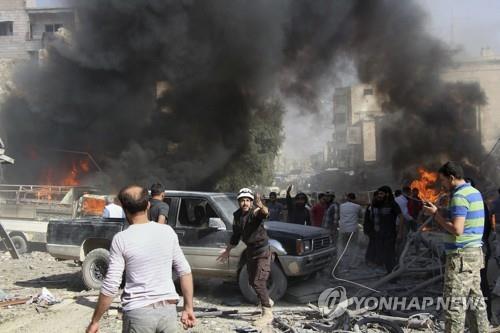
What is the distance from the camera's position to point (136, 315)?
2799 millimetres

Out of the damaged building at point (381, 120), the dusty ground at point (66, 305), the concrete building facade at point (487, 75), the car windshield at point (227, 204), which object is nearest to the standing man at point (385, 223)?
the dusty ground at point (66, 305)

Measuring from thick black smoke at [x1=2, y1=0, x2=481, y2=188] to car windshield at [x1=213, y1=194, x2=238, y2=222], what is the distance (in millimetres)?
14830

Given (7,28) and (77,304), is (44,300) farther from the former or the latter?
(7,28)

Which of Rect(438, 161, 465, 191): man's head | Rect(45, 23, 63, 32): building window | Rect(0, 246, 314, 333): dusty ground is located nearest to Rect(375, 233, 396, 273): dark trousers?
Rect(0, 246, 314, 333): dusty ground

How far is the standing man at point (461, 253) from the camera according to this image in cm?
375

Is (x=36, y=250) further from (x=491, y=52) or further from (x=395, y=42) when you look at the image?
(x=491, y=52)

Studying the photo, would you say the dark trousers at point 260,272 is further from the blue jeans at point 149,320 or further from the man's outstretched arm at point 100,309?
the man's outstretched arm at point 100,309

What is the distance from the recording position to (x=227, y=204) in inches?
285

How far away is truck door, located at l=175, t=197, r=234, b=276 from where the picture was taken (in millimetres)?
6762

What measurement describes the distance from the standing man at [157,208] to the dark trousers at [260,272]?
49.8 inches

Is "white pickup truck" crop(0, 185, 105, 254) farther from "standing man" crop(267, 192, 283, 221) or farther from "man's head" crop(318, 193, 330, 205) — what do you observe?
"man's head" crop(318, 193, 330, 205)

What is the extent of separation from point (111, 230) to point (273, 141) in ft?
88.5

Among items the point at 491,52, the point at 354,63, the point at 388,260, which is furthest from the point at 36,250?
the point at 491,52

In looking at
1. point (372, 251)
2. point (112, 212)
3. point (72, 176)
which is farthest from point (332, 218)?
point (72, 176)
